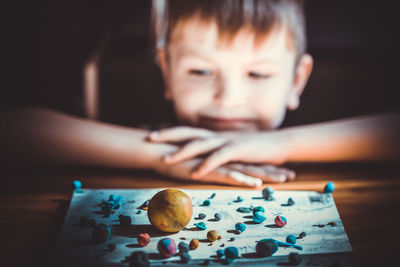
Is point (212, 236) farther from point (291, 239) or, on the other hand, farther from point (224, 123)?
point (224, 123)

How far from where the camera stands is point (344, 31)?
1.35 m

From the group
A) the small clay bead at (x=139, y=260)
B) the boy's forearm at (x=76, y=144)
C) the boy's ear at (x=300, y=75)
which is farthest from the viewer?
the boy's ear at (x=300, y=75)

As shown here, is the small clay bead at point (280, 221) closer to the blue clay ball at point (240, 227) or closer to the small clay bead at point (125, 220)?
the blue clay ball at point (240, 227)

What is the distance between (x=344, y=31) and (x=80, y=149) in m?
0.93

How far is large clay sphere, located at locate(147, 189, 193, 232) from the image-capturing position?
1.93ft

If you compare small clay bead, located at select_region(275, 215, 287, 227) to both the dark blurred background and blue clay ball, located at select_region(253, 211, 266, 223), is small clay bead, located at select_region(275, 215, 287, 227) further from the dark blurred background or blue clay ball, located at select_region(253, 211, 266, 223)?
the dark blurred background

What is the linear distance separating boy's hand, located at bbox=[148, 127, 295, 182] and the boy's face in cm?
7

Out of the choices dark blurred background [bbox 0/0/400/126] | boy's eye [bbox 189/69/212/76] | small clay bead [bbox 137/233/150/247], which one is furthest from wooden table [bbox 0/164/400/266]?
dark blurred background [bbox 0/0/400/126]

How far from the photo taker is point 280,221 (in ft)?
2.03

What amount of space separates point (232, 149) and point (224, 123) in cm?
13

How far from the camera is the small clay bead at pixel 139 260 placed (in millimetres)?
516

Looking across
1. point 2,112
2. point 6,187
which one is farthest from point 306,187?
point 2,112

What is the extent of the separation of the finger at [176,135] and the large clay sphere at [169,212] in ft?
0.83

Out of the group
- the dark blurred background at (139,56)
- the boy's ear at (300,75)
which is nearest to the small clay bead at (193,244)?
the boy's ear at (300,75)
